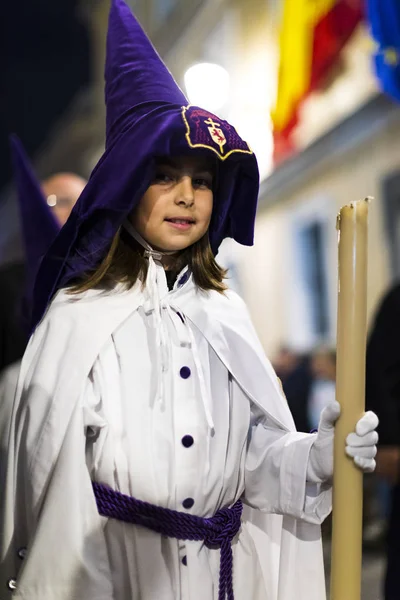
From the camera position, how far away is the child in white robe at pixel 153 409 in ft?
4.33

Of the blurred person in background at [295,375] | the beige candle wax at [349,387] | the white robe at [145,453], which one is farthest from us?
the blurred person in background at [295,375]

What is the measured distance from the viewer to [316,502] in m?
1.41

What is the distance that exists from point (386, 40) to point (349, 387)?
2613 mm

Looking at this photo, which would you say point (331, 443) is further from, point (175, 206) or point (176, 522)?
point (175, 206)

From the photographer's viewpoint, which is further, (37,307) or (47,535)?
(37,307)

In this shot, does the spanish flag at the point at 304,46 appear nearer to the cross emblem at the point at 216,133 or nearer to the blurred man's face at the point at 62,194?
the blurred man's face at the point at 62,194

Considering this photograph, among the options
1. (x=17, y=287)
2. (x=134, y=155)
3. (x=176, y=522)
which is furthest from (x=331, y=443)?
(x=17, y=287)

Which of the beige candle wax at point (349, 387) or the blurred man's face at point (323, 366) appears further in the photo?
the blurred man's face at point (323, 366)

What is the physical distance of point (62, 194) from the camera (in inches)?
91.7

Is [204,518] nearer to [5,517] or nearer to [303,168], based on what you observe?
[5,517]

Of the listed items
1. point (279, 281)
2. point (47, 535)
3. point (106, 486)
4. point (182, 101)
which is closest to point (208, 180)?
point (182, 101)

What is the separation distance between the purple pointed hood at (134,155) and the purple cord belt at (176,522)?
41 centimetres

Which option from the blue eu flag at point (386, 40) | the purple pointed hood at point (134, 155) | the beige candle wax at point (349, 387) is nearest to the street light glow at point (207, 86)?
the blue eu flag at point (386, 40)

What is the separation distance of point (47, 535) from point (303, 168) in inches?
110
